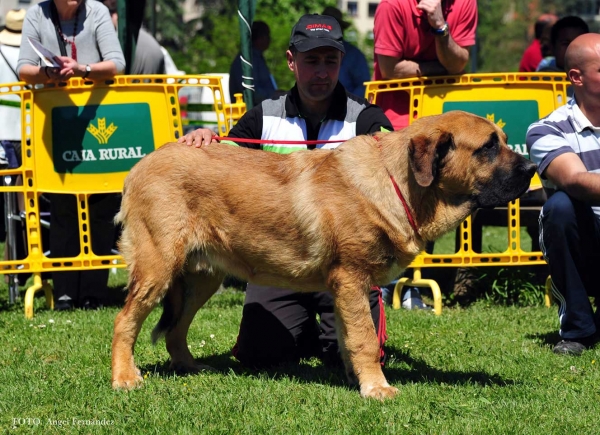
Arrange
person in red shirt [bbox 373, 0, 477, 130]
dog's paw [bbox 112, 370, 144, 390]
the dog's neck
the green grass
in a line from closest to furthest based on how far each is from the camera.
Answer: the green grass, the dog's neck, dog's paw [bbox 112, 370, 144, 390], person in red shirt [bbox 373, 0, 477, 130]

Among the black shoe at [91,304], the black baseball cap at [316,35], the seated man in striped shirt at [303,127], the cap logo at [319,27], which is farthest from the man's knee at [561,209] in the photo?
the black shoe at [91,304]

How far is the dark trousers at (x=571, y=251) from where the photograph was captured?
5.65 metres

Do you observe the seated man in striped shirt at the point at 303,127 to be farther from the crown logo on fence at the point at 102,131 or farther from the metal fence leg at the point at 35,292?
the metal fence leg at the point at 35,292

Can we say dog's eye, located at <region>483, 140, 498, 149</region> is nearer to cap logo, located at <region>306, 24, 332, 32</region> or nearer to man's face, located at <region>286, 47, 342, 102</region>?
man's face, located at <region>286, 47, 342, 102</region>

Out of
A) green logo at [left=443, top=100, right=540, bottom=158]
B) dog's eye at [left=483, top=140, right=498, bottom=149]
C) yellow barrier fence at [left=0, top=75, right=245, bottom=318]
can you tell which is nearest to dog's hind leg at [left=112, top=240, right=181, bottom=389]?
dog's eye at [left=483, top=140, right=498, bottom=149]

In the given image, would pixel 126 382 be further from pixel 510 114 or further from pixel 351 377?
pixel 510 114

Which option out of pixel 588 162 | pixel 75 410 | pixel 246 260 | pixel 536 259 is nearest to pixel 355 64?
pixel 536 259

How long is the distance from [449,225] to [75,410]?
7.49 feet

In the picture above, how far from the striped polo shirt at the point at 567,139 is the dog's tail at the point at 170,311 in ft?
8.46

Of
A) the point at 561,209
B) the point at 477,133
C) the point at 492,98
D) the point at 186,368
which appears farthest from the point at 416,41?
the point at 186,368

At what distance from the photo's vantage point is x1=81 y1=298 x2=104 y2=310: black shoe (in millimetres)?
7621

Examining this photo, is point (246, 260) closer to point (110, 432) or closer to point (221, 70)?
point (110, 432)

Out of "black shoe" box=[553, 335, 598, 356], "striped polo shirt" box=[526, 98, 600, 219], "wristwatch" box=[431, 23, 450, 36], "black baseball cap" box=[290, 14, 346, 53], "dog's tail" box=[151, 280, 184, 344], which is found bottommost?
"black shoe" box=[553, 335, 598, 356]

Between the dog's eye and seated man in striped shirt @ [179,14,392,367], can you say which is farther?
seated man in striped shirt @ [179,14,392,367]
